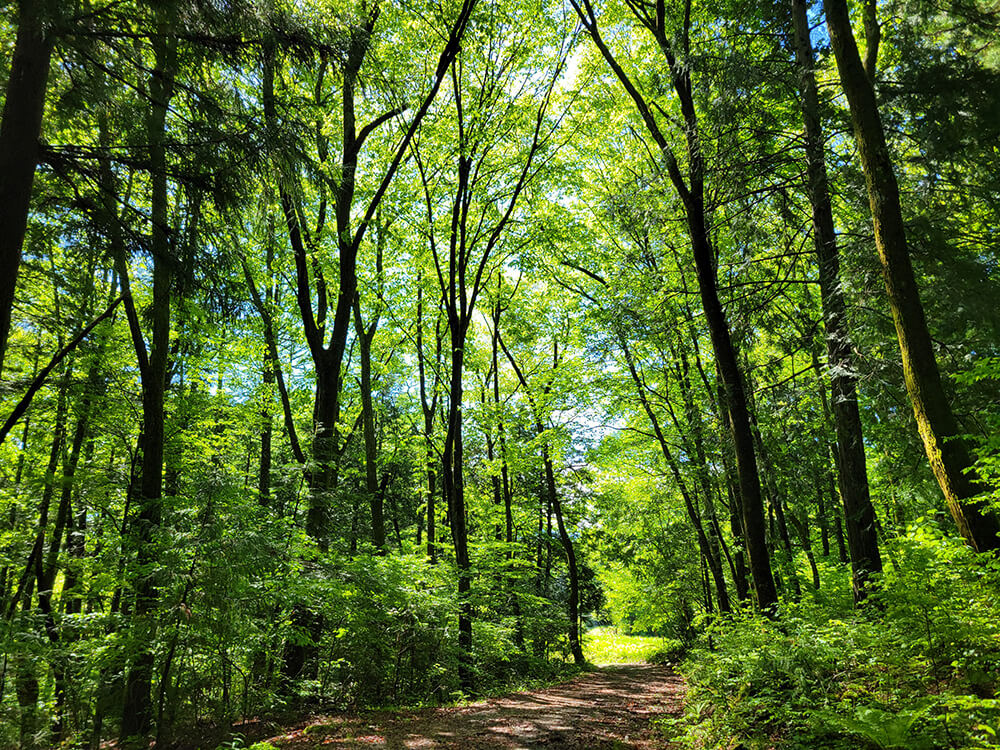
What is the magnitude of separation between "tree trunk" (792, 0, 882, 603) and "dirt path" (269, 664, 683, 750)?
3377 mm

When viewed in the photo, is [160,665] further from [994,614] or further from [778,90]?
[778,90]

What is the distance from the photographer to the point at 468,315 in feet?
40.3

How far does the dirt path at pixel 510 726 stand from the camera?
5.60 meters

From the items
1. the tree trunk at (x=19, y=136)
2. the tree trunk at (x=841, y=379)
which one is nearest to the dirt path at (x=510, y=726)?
the tree trunk at (x=841, y=379)

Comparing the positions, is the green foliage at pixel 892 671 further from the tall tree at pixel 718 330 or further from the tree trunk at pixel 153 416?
the tree trunk at pixel 153 416

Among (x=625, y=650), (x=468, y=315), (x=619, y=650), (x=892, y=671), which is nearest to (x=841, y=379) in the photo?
(x=892, y=671)

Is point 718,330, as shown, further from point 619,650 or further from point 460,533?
point 619,650

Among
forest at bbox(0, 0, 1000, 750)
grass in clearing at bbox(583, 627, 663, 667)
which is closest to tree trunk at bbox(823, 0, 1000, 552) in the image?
forest at bbox(0, 0, 1000, 750)

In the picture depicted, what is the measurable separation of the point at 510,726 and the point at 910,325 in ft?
19.8

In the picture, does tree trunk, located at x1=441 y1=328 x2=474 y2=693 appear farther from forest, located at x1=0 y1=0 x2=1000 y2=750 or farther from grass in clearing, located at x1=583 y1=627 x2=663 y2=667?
grass in clearing, located at x1=583 y1=627 x2=663 y2=667

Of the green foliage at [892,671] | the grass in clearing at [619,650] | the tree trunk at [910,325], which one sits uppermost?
the tree trunk at [910,325]

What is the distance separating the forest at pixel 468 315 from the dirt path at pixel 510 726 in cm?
63

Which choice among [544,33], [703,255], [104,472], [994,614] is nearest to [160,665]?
[104,472]

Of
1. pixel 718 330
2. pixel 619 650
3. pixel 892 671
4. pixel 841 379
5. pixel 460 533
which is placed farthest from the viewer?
pixel 619 650
